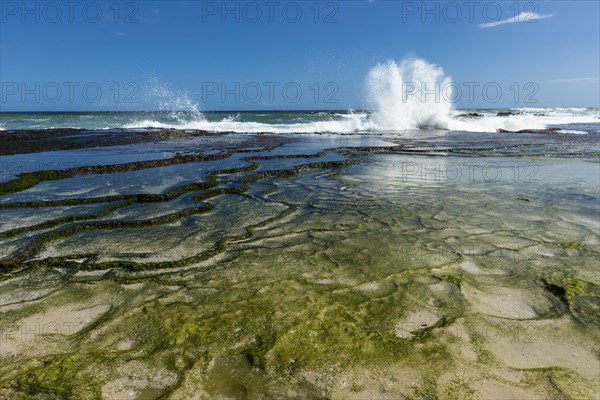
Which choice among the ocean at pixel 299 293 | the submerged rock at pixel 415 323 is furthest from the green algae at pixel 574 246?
the submerged rock at pixel 415 323

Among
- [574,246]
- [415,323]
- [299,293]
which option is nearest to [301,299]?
[299,293]

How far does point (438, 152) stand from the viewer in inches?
637

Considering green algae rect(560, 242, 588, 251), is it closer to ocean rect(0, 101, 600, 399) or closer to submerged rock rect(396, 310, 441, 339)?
ocean rect(0, 101, 600, 399)

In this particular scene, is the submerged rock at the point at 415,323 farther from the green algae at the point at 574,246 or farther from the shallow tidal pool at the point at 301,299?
the green algae at the point at 574,246

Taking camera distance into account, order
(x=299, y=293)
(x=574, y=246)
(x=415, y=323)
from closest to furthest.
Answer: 1. (x=415, y=323)
2. (x=299, y=293)
3. (x=574, y=246)

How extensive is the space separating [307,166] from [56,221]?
7.12m

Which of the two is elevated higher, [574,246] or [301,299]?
[574,246]

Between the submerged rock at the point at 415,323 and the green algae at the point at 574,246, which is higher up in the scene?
the green algae at the point at 574,246

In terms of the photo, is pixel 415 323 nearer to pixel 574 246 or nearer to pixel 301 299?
pixel 301 299

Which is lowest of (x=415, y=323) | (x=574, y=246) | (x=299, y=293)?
(x=415, y=323)

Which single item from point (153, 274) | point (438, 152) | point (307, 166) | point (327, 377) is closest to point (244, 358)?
point (327, 377)

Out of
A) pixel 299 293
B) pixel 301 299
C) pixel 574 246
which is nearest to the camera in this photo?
pixel 301 299

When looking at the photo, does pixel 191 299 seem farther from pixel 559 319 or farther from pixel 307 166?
pixel 307 166

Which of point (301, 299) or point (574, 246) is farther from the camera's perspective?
point (574, 246)
